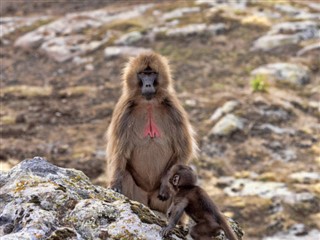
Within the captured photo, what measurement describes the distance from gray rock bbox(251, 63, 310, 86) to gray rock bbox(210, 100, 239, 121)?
10.0ft

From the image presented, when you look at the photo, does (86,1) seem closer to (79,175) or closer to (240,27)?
(240,27)

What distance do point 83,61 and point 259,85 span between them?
7.86 metres

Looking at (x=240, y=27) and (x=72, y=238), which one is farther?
(x=240, y=27)

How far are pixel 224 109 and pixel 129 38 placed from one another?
8562 millimetres

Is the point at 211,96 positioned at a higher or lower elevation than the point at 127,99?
lower

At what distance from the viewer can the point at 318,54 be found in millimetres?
23438

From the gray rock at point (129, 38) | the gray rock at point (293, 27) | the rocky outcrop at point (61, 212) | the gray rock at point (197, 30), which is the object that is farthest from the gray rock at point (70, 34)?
the rocky outcrop at point (61, 212)

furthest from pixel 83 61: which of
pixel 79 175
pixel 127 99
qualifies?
pixel 79 175

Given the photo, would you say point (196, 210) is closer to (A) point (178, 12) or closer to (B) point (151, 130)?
(B) point (151, 130)

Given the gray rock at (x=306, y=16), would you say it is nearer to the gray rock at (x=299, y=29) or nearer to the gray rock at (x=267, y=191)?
the gray rock at (x=299, y=29)

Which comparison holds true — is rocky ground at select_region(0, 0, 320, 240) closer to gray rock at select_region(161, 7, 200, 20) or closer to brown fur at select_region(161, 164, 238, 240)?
gray rock at select_region(161, 7, 200, 20)

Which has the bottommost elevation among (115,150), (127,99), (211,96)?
(211,96)

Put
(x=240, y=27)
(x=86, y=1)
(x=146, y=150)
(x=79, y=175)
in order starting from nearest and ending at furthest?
(x=79, y=175) → (x=146, y=150) → (x=240, y=27) → (x=86, y=1)

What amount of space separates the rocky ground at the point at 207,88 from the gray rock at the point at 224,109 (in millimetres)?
54
